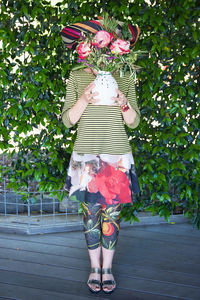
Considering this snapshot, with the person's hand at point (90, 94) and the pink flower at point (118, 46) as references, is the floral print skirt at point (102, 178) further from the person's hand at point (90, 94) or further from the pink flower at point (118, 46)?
the pink flower at point (118, 46)

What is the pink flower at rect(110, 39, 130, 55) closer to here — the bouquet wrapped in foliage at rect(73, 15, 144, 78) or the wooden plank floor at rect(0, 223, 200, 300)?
the bouquet wrapped in foliage at rect(73, 15, 144, 78)

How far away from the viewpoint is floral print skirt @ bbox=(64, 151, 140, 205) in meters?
2.21

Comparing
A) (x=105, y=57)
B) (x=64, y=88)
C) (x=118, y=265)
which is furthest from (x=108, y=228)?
(x=64, y=88)

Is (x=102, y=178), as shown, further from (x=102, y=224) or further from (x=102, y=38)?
(x=102, y=38)

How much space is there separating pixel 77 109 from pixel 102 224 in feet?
2.24

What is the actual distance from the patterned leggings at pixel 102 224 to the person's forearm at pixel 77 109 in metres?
0.50

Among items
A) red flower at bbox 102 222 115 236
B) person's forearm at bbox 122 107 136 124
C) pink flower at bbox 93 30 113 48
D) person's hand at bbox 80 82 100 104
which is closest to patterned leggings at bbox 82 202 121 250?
red flower at bbox 102 222 115 236

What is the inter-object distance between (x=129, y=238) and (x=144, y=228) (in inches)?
11.7

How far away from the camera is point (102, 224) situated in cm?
234

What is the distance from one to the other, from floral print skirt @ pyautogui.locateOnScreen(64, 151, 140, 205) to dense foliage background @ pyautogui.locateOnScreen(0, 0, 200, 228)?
31.8 inches

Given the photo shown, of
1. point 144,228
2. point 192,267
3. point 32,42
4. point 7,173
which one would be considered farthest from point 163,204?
point 32,42

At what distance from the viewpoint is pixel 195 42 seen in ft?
9.75

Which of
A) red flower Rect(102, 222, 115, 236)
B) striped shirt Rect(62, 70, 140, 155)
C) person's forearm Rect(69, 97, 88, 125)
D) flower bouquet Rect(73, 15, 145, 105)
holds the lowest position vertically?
red flower Rect(102, 222, 115, 236)

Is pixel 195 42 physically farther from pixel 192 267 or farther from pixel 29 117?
pixel 192 267
